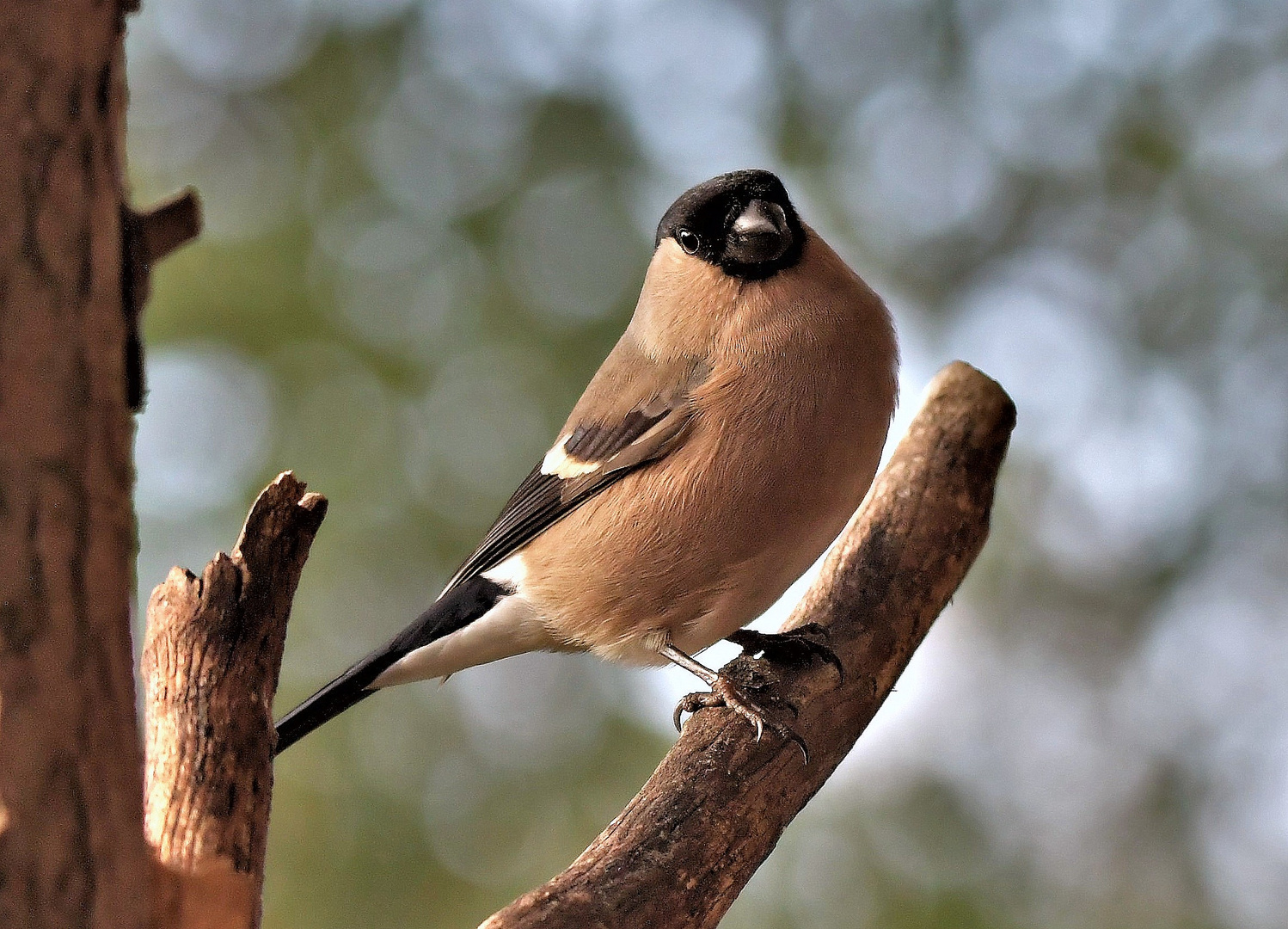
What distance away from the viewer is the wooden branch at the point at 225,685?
1455 mm

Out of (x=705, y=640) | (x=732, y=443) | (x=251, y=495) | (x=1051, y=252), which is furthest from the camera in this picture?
(x=1051, y=252)

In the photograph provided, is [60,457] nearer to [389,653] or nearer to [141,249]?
[141,249]

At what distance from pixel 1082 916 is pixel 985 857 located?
39 cm

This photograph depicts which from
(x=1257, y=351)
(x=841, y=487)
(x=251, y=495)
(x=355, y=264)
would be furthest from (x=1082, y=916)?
(x=355, y=264)

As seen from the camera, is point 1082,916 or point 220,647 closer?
point 220,647

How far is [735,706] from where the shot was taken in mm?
2232

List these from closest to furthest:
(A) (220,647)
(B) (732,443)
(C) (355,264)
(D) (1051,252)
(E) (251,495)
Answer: (A) (220,647), (B) (732,443), (E) (251,495), (C) (355,264), (D) (1051,252)

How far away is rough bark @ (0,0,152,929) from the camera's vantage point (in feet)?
3.59

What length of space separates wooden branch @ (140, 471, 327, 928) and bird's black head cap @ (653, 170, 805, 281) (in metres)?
1.15

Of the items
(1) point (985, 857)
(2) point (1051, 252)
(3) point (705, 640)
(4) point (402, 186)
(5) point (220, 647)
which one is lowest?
(5) point (220, 647)

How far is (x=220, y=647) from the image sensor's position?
1524mm

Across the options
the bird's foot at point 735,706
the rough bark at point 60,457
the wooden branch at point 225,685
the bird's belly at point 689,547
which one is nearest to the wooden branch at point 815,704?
the bird's foot at point 735,706

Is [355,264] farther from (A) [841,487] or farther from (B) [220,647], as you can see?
(B) [220,647]

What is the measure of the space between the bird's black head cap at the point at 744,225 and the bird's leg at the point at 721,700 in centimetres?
82
